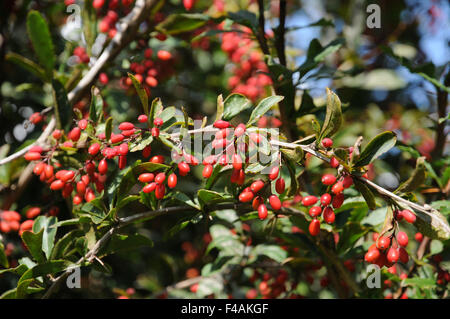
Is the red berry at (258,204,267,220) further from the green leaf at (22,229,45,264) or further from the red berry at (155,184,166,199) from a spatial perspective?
the green leaf at (22,229,45,264)

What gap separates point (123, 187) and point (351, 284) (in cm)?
81

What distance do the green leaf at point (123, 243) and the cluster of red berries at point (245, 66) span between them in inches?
51.3

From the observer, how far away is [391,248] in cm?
113

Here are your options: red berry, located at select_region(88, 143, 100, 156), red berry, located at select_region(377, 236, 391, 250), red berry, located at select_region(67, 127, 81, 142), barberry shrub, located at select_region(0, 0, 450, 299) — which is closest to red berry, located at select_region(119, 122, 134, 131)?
barberry shrub, located at select_region(0, 0, 450, 299)

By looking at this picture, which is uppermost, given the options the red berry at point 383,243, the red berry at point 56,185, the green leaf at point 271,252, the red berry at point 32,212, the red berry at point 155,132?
the red berry at point 155,132

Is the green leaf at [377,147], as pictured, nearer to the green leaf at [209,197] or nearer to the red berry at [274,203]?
the red berry at [274,203]

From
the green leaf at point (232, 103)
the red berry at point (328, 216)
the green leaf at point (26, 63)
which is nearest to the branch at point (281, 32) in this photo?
the green leaf at point (232, 103)

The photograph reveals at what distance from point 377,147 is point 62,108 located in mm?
1016

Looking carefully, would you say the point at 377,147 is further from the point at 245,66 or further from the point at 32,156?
the point at 245,66

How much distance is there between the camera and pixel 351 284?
1479 mm

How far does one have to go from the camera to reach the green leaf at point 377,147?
1130mm

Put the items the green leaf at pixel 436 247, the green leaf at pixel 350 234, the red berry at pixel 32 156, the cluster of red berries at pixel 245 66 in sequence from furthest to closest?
the cluster of red berries at pixel 245 66 < the green leaf at pixel 436 247 < the green leaf at pixel 350 234 < the red berry at pixel 32 156

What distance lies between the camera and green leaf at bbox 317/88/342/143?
111cm
